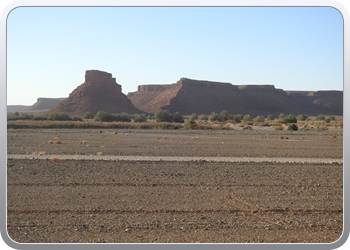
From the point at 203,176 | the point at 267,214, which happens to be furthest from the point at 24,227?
the point at 203,176

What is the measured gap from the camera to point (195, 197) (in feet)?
36.4

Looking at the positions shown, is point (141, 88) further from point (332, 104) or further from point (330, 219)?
point (330, 219)

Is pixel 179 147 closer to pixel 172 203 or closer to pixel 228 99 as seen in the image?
pixel 172 203

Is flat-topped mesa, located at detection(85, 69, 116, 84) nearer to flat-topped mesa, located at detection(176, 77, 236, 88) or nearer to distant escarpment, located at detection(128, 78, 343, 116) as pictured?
distant escarpment, located at detection(128, 78, 343, 116)

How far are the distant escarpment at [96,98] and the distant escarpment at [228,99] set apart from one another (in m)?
12.7

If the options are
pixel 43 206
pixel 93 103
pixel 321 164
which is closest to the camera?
pixel 43 206

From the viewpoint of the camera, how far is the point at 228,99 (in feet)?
468

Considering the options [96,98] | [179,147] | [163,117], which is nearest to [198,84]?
[96,98]

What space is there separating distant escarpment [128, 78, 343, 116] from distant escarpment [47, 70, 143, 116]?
500 inches

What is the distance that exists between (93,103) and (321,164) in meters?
104

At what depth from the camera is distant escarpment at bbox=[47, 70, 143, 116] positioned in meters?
116

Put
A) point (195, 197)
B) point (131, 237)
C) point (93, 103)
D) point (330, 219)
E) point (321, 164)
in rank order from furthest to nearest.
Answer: point (93, 103), point (321, 164), point (195, 197), point (330, 219), point (131, 237)

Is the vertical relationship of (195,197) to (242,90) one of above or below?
below

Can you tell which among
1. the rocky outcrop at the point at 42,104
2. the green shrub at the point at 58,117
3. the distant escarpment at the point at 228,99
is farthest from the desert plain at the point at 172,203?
the rocky outcrop at the point at 42,104
